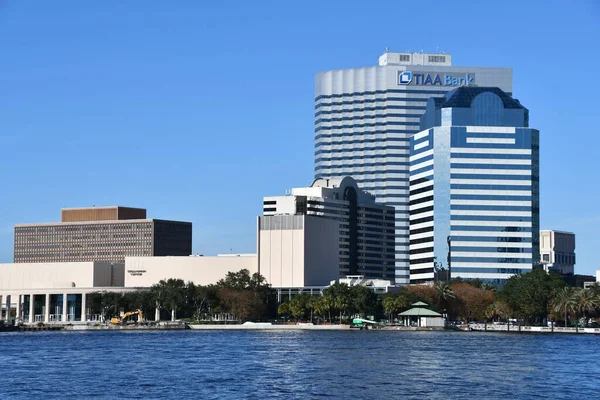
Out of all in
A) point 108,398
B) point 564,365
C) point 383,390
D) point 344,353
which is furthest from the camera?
point 344,353

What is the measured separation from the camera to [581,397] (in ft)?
A: 346

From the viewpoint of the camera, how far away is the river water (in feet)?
352

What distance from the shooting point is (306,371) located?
130 meters

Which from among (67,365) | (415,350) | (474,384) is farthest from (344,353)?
(474,384)

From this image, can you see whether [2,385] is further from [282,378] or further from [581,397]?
[581,397]

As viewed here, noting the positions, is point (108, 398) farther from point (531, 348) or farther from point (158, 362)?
→ point (531, 348)

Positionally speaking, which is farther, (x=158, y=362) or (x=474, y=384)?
(x=158, y=362)

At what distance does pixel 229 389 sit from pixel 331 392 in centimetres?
992

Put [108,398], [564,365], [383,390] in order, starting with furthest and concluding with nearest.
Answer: [564,365] < [383,390] < [108,398]

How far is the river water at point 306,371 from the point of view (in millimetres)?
107250

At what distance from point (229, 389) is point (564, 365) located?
48.9 m

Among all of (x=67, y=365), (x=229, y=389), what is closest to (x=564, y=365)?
(x=229, y=389)

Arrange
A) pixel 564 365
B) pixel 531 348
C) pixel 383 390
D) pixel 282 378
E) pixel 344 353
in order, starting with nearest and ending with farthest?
pixel 383 390
pixel 282 378
pixel 564 365
pixel 344 353
pixel 531 348

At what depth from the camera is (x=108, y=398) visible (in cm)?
10119
